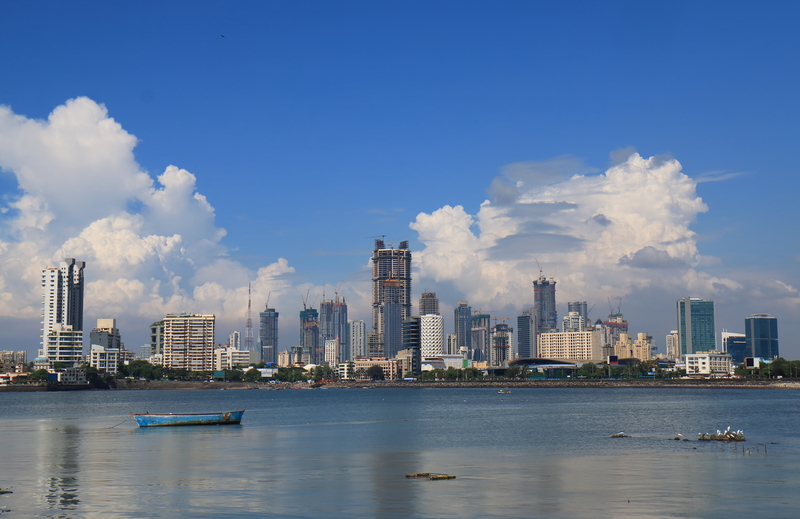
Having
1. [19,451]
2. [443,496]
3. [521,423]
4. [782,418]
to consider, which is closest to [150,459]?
[19,451]

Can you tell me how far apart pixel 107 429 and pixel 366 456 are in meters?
52.9

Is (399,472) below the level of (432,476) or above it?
below

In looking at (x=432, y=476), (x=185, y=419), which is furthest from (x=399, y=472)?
(x=185, y=419)

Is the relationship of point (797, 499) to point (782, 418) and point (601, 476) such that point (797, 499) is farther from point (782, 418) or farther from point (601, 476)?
point (782, 418)

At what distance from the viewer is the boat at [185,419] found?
360ft

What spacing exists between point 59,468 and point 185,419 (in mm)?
53383

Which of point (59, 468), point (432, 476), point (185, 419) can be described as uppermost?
point (432, 476)

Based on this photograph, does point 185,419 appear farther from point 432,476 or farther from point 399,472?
point 432,476

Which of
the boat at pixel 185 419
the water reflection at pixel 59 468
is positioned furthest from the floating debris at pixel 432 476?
the boat at pixel 185 419

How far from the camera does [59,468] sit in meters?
60.3

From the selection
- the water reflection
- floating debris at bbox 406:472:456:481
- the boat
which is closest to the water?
the water reflection

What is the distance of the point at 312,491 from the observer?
48.0 m

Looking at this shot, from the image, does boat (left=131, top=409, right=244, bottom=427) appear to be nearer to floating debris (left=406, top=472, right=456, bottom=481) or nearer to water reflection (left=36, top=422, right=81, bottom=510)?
water reflection (left=36, top=422, right=81, bottom=510)

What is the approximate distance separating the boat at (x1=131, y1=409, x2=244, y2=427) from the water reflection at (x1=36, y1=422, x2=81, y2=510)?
29.1 feet
